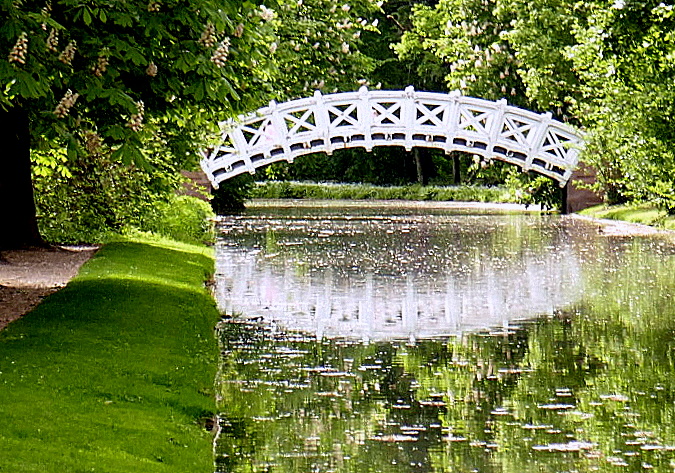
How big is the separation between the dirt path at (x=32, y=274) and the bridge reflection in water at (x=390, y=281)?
87.4 inches

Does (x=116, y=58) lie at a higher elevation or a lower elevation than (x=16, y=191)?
higher

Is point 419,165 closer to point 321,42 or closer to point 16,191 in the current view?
point 321,42

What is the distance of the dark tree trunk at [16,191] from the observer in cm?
2167

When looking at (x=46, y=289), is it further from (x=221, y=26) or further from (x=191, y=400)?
(x=191, y=400)

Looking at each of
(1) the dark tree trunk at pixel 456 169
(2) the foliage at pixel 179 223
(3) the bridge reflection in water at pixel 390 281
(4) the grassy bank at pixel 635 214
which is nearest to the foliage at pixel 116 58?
(3) the bridge reflection in water at pixel 390 281

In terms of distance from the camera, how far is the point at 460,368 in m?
13.8

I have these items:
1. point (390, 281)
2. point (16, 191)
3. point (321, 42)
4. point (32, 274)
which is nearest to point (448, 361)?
point (32, 274)

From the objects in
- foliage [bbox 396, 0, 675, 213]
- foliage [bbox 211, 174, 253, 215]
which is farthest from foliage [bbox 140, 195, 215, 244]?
foliage [bbox 211, 174, 253, 215]

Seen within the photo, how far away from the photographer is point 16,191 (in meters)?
22.3

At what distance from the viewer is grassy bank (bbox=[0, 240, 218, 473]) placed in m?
8.65

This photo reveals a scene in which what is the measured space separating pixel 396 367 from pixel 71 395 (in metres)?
4.48

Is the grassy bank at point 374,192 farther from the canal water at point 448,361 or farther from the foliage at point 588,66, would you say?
the canal water at point 448,361

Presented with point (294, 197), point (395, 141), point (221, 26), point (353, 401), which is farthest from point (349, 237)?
point (294, 197)

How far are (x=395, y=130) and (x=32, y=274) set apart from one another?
29.4 meters
